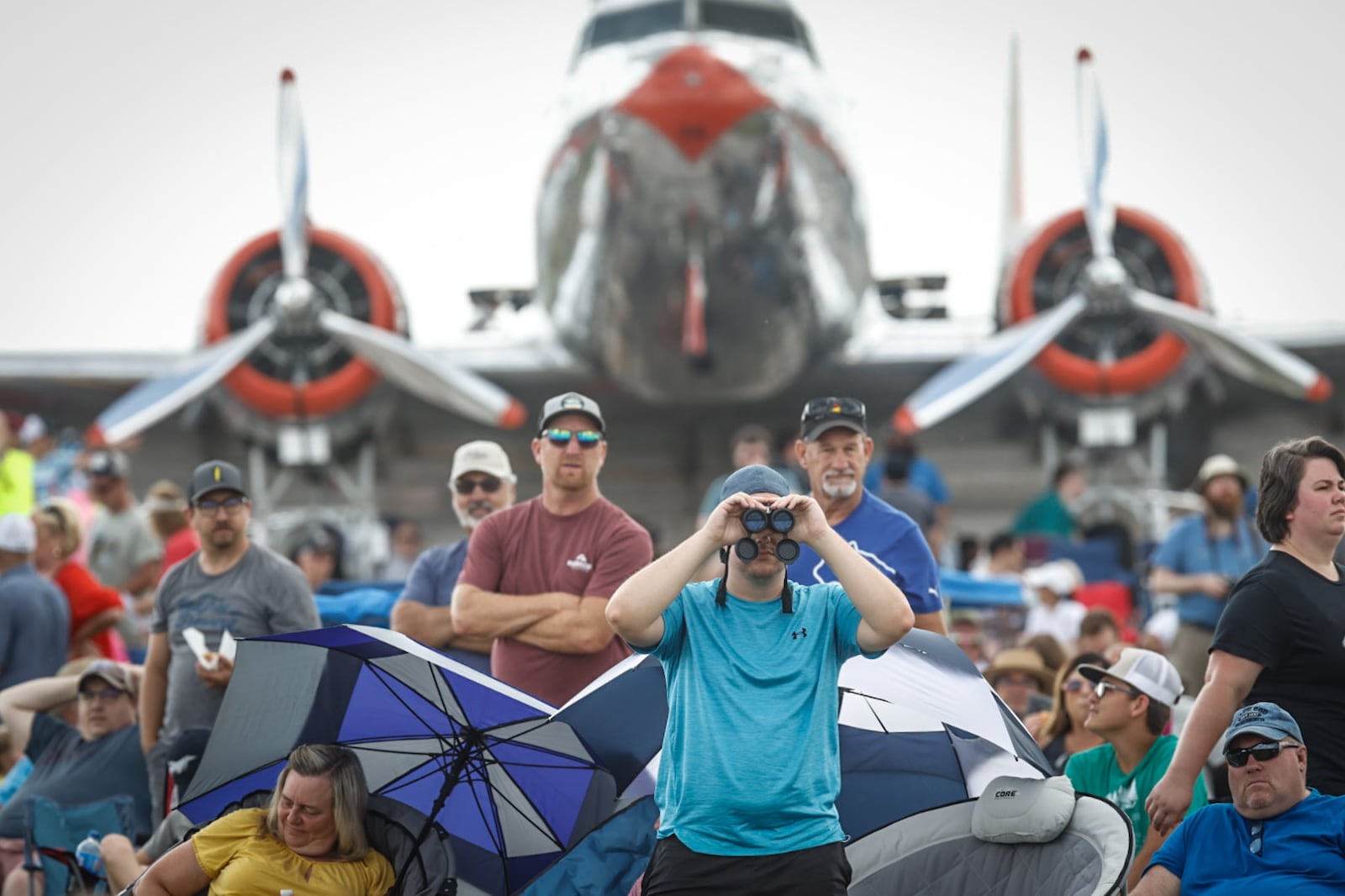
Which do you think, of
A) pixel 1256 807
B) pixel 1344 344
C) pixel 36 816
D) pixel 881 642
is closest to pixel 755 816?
pixel 881 642

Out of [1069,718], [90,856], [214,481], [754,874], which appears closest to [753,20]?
[214,481]

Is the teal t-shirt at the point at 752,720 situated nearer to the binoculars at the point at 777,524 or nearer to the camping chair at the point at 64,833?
the binoculars at the point at 777,524

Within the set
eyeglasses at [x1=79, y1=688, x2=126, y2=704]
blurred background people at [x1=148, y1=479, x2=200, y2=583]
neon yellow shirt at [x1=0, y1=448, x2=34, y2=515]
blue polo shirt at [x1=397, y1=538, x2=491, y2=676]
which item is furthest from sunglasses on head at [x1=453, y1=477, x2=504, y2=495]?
neon yellow shirt at [x1=0, y1=448, x2=34, y2=515]

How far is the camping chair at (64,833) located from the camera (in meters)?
5.57

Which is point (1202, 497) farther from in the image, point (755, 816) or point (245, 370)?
point (245, 370)

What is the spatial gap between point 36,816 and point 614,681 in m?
2.47

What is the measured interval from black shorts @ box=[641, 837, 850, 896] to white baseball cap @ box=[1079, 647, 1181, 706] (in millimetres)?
1767

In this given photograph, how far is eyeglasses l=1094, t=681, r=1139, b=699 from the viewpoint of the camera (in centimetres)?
492

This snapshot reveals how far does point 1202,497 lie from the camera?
786 cm

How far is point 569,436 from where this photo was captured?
5105mm

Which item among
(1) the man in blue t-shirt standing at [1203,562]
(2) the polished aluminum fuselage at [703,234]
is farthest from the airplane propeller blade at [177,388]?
(1) the man in blue t-shirt standing at [1203,562]

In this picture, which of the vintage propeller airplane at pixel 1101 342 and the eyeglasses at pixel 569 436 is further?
the vintage propeller airplane at pixel 1101 342

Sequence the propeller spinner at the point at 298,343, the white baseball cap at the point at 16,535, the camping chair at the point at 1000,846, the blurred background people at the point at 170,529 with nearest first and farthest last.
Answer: the camping chair at the point at 1000,846
the white baseball cap at the point at 16,535
the blurred background people at the point at 170,529
the propeller spinner at the point at 298,343

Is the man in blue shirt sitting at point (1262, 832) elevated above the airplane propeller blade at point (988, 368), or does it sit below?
below
